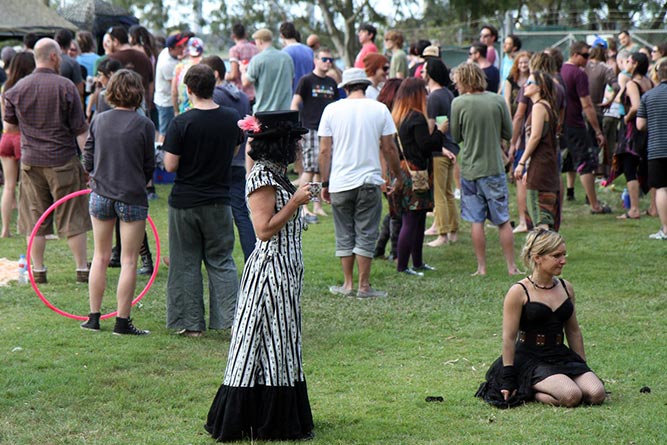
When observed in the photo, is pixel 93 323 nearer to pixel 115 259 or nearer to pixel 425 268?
pixel 115 259

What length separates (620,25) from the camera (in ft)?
96.9

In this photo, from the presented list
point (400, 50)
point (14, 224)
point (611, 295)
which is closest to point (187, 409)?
point (611, 295)

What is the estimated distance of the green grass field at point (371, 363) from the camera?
18.0ft

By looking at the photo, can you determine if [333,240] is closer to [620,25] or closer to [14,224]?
[14,224]

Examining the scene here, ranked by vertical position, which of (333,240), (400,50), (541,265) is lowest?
(333,240)

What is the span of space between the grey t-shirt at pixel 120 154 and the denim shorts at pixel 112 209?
4 centimetres

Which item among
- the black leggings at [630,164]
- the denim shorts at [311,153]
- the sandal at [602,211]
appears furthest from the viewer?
the sandal at [602,211]

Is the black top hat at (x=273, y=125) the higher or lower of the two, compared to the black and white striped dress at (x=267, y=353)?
higher

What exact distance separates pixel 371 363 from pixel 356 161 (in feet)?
7.64

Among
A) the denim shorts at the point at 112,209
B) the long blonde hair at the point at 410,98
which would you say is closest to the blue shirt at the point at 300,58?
the long blonde hair at the point at 410,98

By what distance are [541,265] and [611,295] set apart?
352 cm

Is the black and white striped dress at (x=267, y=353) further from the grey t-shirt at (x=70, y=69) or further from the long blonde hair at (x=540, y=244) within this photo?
the grey t-shirt at (x=70, y=69)

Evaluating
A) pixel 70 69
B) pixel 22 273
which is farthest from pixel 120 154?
pixel 70 69

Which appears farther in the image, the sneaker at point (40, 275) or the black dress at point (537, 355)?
the sneaker at point (40, 275)
